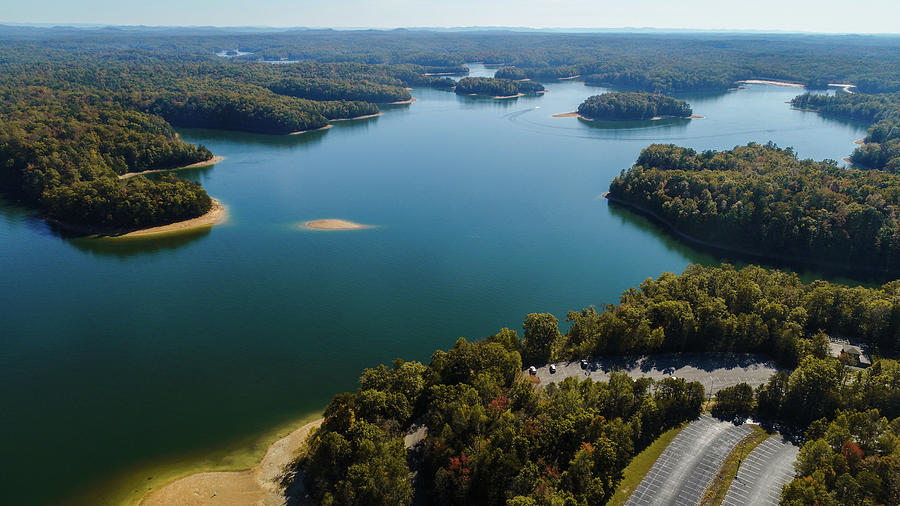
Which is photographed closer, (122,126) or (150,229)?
(150,229)

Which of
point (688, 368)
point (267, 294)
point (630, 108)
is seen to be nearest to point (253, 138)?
point (267, 294)

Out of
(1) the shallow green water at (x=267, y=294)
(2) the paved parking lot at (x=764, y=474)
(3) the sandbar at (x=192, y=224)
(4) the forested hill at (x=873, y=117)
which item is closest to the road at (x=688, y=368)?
(2) the paved parking lot at (x=764, y=474)

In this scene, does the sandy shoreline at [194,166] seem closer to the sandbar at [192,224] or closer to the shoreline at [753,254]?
the sandbar at [192,224]

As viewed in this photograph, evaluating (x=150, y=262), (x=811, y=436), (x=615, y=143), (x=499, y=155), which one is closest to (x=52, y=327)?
(x=150, y=262)

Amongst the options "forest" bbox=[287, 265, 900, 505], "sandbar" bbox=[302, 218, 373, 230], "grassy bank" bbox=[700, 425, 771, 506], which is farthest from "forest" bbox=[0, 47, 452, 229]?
"grassy bank" bbox=[700, 425, 771, 506]

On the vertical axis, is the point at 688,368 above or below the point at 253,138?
below

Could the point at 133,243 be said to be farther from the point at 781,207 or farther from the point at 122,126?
the point at 781,207

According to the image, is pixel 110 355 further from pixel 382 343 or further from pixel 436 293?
pixel 436 293
